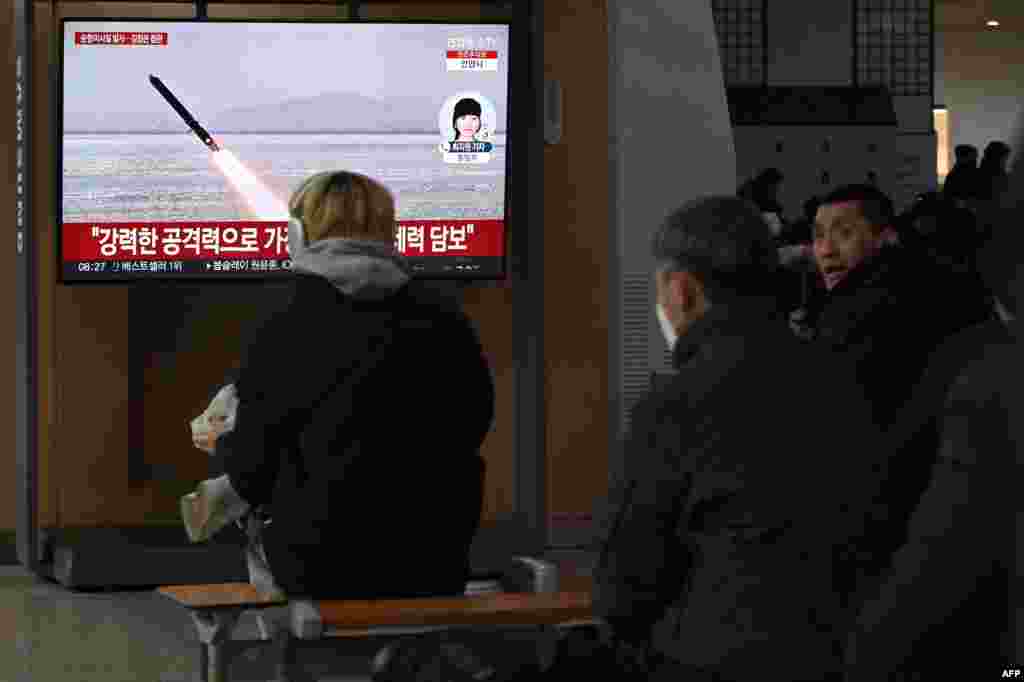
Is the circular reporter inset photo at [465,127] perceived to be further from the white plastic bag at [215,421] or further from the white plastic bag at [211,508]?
the white plastic bag at [211,508]

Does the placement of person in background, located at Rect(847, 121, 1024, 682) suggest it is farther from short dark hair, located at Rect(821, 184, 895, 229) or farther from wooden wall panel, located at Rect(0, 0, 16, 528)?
wooden wall panel, located at Rect(0, 0, 16, 528)

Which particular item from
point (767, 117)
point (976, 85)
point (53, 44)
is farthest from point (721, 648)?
point (976, 85)

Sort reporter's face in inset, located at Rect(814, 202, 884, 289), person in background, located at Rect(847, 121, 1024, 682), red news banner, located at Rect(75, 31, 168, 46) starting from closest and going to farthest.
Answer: person in background, located at Rect(847, 121, 1024, 682), reporter's face in inset, located at Rect(814, 202, 884, 289), red news banner, located at Rect(75, 31, 168, 46)

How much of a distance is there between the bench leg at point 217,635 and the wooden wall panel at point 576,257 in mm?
3880

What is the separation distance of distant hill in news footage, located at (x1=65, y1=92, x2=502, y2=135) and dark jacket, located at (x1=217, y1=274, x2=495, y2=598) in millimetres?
3210

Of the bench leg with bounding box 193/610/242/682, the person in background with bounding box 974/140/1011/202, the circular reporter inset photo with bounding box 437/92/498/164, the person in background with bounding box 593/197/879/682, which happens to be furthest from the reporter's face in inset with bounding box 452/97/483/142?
the person in background with bounding box 593/197/879/682

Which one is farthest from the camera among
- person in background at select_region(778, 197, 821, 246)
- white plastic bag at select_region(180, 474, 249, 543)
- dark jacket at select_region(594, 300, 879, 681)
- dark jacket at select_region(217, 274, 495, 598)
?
person in background at select_region(778, 197, 821, 246)

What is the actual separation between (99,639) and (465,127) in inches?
85.6

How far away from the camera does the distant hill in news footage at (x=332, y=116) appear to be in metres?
6.66

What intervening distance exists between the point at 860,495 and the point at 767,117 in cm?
667

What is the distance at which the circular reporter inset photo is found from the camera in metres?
6.74

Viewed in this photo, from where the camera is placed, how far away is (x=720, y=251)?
2.71 meters

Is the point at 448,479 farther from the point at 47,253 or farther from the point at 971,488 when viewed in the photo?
the point at 47,253

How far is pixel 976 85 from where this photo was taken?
56.1ft
